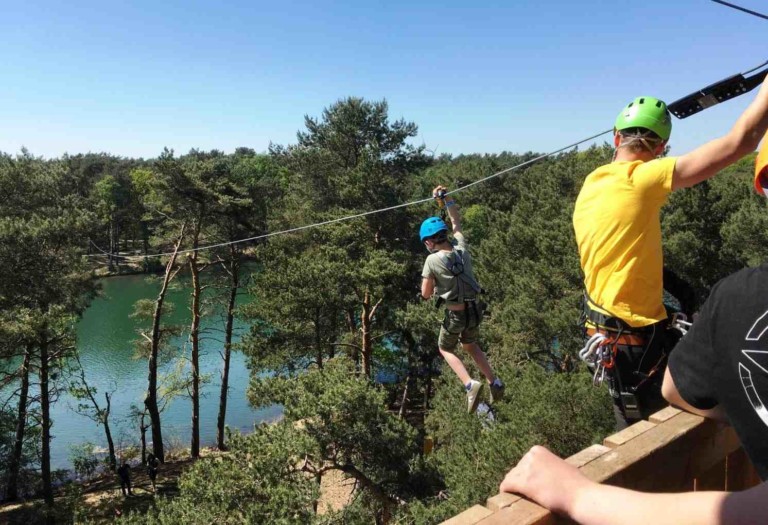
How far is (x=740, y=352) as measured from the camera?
945 millimetres

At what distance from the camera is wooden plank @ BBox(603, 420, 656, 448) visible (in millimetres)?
1443

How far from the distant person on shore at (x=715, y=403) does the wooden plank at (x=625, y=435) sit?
1.01 ft

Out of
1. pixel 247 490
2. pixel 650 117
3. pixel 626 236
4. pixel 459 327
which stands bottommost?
pixel 247 490

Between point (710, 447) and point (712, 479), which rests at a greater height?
point (710, 447)

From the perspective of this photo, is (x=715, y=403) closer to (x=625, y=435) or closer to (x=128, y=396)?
(x=625, y=435)

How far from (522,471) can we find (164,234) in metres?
17.7

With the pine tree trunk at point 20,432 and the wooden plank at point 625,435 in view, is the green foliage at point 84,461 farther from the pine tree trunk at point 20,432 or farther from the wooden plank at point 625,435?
the wooden plank at point 625,435

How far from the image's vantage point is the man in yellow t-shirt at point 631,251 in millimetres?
2027

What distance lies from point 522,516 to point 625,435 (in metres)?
0.55

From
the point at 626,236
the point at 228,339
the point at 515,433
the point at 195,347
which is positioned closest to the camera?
the point at 626,236

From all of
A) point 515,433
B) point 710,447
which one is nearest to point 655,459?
point 710,447

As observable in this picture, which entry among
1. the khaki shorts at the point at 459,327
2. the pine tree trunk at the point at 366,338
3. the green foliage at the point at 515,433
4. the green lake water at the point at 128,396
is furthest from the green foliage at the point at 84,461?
the khaki shorts at the point at 459,327

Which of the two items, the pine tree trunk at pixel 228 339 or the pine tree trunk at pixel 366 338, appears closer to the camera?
the pine tree trunk at pixel 366 338

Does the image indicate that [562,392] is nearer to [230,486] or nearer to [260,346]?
[230,486]
